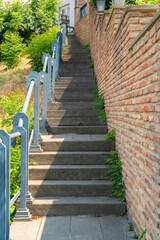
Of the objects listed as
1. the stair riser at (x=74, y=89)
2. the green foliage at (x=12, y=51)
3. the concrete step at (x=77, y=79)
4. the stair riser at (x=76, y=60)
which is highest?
the green foliage at (x=12, y=51)

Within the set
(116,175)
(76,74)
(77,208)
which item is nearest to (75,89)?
(76,74)

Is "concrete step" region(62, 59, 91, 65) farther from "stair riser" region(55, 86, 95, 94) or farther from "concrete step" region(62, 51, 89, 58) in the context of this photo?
"stair riser" region(55, 86, 95, 94)

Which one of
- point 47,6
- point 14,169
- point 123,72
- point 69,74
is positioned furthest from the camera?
point 47,6

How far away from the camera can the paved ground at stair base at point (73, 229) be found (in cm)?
344

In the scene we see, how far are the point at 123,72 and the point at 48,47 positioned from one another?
25.7ft

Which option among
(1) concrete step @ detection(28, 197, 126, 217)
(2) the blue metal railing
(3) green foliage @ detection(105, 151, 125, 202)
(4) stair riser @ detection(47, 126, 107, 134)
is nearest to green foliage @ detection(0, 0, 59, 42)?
(2) the blue metal railing

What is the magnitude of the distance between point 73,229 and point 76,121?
10.5 feet

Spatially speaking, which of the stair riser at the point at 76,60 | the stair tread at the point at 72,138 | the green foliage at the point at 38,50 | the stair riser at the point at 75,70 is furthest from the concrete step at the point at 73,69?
the stair tread at the point at 72,138

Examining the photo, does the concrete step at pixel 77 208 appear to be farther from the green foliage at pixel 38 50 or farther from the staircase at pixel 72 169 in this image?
the green foliage at pixel 38 50

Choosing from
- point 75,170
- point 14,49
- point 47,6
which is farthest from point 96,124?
point 47,6

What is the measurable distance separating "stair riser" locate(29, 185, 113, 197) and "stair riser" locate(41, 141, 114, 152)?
98cm

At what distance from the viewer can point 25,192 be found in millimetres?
3867

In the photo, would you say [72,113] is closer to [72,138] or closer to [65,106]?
[65,106]

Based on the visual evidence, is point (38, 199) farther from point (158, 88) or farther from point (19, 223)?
point (158, 88)
